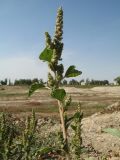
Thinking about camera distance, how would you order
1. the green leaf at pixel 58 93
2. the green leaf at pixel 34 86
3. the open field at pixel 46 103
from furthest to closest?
the open field at pixel 46 103 < the green leaf at pixel 34 86 < the green leaf at pixel 58 93

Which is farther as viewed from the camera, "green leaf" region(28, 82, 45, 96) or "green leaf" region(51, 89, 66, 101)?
"green leaf" region(28, 82, 45, 96)

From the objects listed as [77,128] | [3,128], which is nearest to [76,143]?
[77,128]

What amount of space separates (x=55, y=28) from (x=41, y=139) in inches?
748

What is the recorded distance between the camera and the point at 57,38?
10.2 feet

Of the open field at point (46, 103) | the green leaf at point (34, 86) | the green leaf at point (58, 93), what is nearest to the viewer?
the green leaf at point (58, 93)

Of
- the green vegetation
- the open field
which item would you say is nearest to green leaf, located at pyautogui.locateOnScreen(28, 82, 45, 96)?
the green vegetation

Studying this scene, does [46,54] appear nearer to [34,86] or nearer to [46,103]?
[34,86]

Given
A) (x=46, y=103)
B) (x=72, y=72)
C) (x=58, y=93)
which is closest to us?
(x=58, y=93)

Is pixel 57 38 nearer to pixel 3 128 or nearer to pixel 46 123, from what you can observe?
pixel 3 128

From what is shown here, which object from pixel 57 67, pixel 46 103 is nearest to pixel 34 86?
pixel 57 67

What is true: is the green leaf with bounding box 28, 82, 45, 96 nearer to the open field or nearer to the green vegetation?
the green vegetation

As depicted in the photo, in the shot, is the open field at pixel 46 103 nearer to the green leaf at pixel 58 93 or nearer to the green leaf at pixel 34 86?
the green leaf at pixel 34 86

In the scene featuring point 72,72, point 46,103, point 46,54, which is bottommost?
point 46,103

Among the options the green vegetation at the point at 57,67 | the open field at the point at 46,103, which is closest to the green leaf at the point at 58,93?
the green vegetation at the point at 57,67
